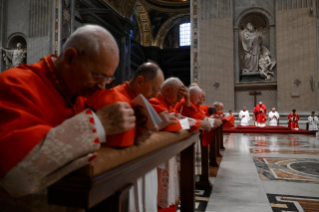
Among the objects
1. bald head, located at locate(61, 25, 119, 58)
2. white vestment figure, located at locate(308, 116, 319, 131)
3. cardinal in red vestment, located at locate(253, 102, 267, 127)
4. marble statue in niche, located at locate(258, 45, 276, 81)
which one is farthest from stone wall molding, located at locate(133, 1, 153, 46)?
bald head, located at locate(61, 25, 119, 58)

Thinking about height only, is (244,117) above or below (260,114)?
below

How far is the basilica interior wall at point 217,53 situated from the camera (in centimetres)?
1377

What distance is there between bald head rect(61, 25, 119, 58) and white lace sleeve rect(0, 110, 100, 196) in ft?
1.38

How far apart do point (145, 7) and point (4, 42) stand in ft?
44.4

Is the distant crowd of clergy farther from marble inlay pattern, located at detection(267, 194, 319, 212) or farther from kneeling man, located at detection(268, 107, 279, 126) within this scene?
marble inlay pattern, located at detection(267, 194, 319, 212)

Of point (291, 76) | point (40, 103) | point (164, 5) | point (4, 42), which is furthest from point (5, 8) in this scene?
point (40, 103)

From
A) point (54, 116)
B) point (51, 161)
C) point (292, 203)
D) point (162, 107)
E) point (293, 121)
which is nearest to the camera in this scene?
point (51, 161)

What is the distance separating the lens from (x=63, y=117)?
1.11 metres

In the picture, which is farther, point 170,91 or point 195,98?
point 195,98

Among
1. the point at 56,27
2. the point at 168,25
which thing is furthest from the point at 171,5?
the point at 56,27

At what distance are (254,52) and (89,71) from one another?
14.5 metres

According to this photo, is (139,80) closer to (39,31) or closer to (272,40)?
(272,40)

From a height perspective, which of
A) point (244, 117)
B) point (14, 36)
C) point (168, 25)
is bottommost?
point (244, 117)

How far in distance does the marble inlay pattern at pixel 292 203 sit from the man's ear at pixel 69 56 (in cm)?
248
